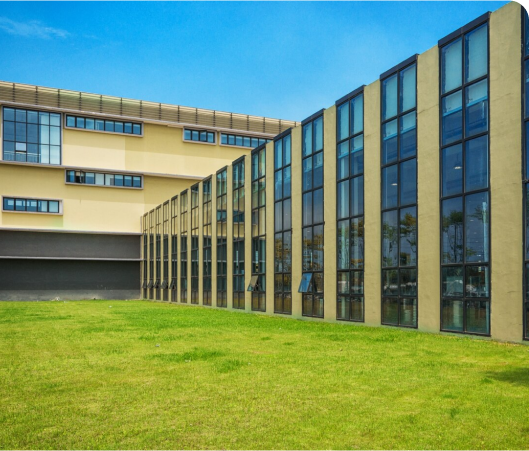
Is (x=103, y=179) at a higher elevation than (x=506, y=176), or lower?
higher

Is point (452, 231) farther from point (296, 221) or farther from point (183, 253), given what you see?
point (183, 253)

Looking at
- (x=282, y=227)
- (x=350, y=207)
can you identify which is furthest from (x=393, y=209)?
(x=282, y=227)

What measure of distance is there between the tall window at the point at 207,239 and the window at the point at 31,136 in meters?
25.5

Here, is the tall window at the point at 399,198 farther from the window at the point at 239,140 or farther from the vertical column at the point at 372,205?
the window at the point at 239,140

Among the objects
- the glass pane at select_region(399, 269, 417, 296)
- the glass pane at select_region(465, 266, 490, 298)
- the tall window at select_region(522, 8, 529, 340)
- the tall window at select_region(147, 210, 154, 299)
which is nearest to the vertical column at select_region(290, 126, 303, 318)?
the glass pane at select_region(399, 269, 417, 296)

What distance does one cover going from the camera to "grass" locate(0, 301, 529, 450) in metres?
7.92

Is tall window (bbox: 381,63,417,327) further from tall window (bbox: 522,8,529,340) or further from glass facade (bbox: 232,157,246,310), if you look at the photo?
glass facade (bbox: 232,157,246,310)

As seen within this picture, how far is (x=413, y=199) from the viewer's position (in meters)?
22.5

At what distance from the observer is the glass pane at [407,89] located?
74.9 ft

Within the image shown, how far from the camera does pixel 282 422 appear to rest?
8664 mm

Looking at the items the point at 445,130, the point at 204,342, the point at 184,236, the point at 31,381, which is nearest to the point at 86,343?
the point at 204,342

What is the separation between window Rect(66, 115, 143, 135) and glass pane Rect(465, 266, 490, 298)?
5551 centimetres

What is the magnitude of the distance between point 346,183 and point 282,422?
1960 centimetres

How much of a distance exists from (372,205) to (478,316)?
7565 millimetres
